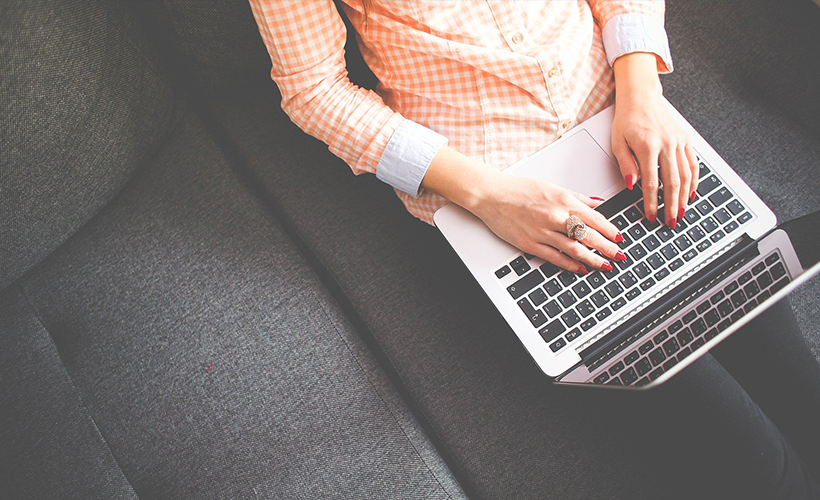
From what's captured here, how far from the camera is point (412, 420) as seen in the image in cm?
97

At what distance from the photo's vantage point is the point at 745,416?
84 centimetres

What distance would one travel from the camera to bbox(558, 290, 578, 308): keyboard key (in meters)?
0.82

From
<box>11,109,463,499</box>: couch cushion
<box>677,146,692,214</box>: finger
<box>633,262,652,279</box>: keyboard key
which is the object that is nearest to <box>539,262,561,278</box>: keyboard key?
<box>633,262,652,279</box>: keyboard key

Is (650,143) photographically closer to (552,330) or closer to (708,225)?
(708,225)

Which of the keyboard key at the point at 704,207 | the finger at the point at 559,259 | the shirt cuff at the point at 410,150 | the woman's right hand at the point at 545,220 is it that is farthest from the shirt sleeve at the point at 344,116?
the keyboard key at the point at 704,207

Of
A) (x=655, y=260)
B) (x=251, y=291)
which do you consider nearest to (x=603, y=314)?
(x=655, y=260)

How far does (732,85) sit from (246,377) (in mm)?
1187

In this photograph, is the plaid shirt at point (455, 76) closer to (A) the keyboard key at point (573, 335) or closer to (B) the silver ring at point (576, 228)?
(B) the silver ring at point (576, 228)

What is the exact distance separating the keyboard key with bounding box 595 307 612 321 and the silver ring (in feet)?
0.40

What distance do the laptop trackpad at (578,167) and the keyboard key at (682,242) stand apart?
0.41 ft

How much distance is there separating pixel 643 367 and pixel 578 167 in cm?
36

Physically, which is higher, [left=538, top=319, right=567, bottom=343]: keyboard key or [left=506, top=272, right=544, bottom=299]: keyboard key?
[left=506, top=272, right=544, bottom=299]: keyboard key

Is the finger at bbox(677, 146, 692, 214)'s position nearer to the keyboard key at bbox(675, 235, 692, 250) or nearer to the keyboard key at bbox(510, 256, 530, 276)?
the keyboard key at bbox(675, 235, 692, 250)

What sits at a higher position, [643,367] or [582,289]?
[582,289]
